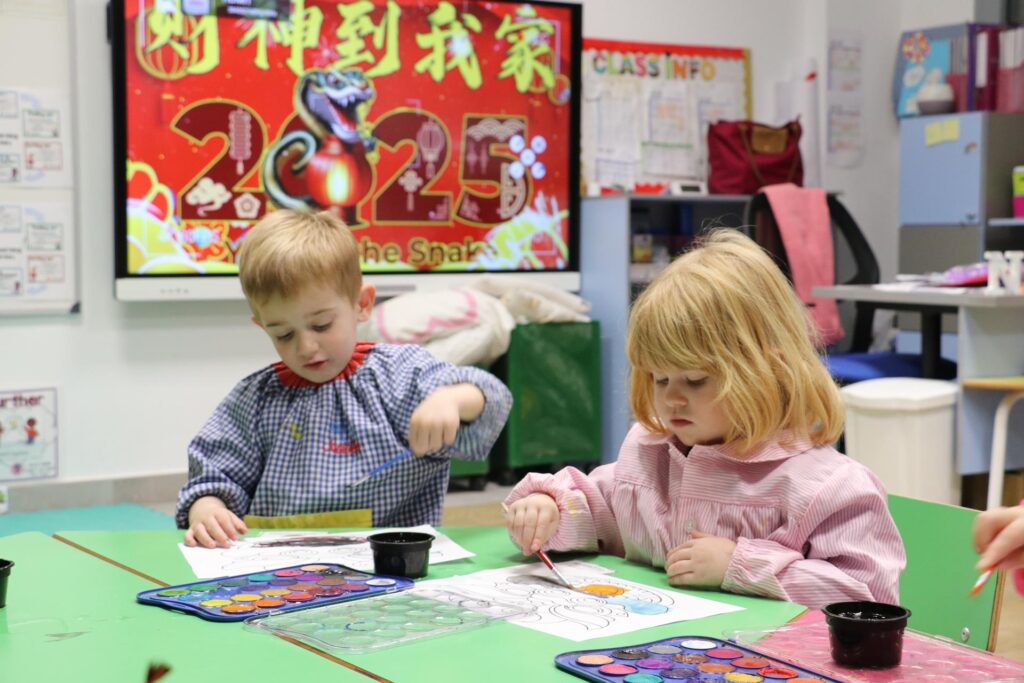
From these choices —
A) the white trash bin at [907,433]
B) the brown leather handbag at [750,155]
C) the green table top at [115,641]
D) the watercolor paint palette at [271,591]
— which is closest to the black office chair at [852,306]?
the white trash bin at [907,433]

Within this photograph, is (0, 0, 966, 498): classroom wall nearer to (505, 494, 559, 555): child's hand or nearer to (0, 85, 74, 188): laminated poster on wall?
(0, 85, 74, 188): laminated poster on wall

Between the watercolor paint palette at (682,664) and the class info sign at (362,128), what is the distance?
3721mm

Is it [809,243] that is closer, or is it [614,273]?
[809,243]

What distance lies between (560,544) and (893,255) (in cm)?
512

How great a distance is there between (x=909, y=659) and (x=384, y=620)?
0.47 m

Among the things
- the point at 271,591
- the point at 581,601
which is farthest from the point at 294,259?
the point at 581,601

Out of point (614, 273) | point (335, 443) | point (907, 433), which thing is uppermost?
point (614, 273)

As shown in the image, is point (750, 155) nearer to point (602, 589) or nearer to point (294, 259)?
point (294, 259)

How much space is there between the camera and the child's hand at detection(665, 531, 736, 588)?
4.31 ft

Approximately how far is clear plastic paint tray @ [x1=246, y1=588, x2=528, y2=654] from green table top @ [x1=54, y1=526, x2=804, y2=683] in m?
0.02

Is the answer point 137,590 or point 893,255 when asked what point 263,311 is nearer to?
point 137,590

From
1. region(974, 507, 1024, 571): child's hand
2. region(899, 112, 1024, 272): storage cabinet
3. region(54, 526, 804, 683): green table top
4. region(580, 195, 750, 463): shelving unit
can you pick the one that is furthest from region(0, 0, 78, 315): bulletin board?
region(974, 507, 1024, 571): child's hand

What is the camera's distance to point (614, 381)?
16.8 ft

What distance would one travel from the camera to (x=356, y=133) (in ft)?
15.8
